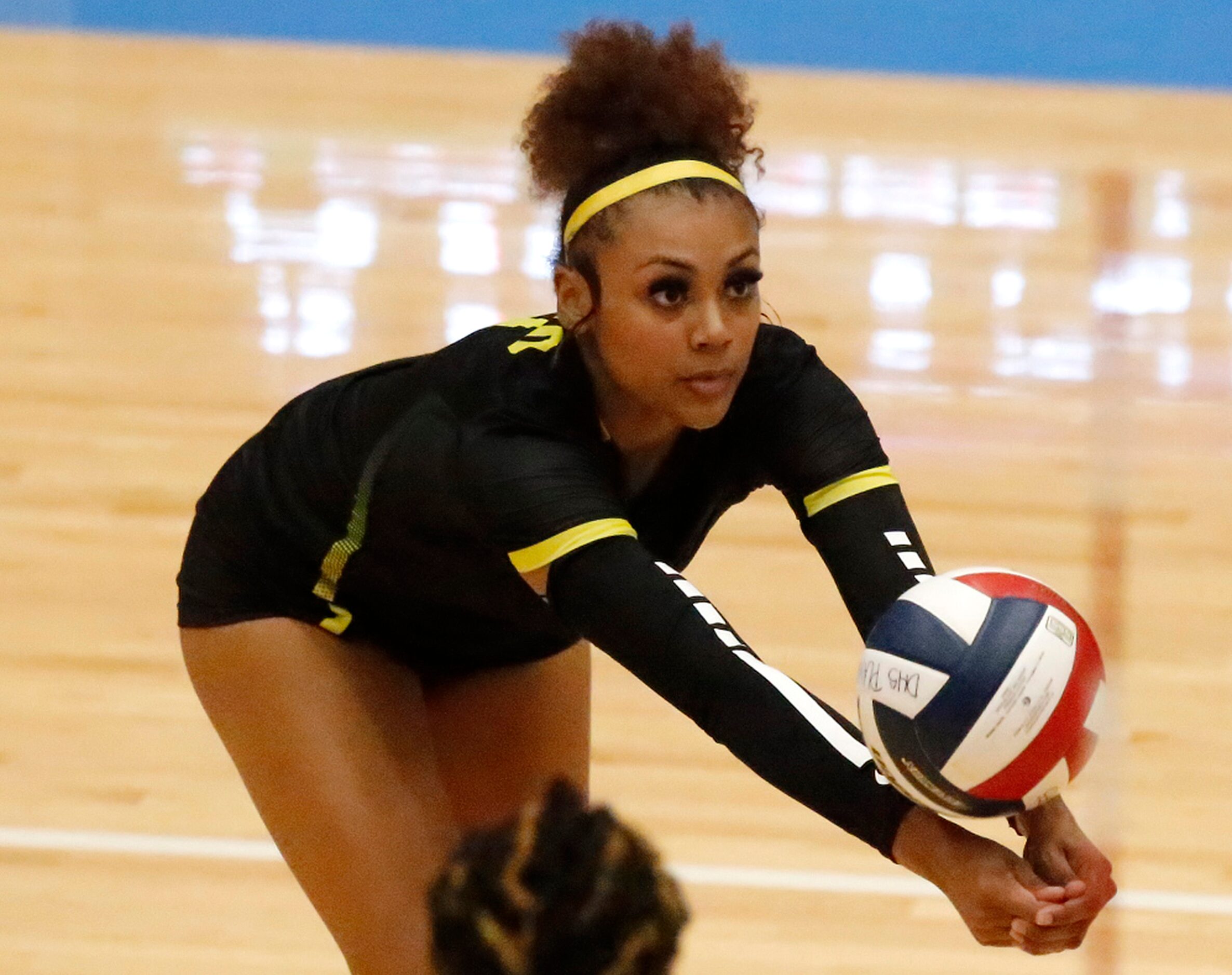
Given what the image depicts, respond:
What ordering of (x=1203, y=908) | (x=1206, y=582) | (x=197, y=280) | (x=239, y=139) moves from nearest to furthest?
(x=1203, y=908) → (x=1206, y=582) → (x=197, y=280) → (x=239, y=139)

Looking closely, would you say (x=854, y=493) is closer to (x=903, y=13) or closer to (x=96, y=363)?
(x=96, y=363)

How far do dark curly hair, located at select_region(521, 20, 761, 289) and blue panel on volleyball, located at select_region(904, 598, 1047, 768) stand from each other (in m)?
0.72

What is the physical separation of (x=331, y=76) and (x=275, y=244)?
2139 mm

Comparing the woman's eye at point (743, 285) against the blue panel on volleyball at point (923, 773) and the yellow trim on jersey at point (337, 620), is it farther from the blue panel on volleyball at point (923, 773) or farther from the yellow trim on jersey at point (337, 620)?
the yellow trim on jersey at point (337, 620)

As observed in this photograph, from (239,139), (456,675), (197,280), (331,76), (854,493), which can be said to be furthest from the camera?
(331,76)

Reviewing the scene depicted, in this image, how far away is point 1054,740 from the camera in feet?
7.97

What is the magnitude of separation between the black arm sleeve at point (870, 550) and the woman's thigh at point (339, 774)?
0.76m

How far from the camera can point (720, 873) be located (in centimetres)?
438

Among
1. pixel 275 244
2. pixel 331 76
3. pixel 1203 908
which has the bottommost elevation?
pixel 1203 908

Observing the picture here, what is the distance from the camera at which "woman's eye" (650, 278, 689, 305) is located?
268cm

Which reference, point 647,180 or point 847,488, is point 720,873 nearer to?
point 847,488

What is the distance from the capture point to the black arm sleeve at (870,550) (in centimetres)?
276

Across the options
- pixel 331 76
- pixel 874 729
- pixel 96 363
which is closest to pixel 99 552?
pixel 96 363

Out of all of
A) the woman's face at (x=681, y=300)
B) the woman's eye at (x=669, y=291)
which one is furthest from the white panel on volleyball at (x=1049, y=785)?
the woman's eye at (x=669, y=291)
